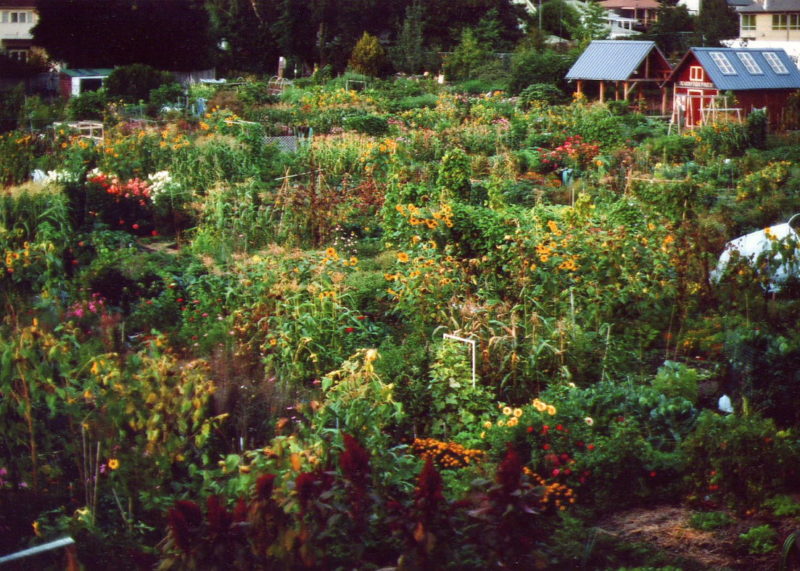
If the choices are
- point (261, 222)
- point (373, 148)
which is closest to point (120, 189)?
point (261, 222)

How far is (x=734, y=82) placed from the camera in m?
25.6

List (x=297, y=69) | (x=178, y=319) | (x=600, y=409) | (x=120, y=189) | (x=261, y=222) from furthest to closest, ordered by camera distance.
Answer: (x=297, y=69) → (x=120, y=189) → (x=261, y=222) → (x=178, y=319) → (x=600, y=409)

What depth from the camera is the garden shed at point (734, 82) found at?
25.5 meters

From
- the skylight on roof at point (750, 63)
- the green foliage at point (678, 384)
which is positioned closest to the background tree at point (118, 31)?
the skylight on roof at point (750, 63)

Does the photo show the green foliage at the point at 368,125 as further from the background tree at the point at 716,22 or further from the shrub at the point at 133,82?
the background tree at the point at 716,22


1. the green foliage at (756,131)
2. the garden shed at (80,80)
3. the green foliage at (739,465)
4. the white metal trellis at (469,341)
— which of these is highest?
the garden shed at (80,80)

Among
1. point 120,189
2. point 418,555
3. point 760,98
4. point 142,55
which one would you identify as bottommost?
point 418,555

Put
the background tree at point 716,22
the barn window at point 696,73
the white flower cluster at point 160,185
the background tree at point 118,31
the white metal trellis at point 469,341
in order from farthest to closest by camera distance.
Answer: the background tree at point 716,22 < the background tree at point 118,31 < the barn window at point 696,73 < the white flower cluster at point 160,185 < the white metal trellis at point 469,341

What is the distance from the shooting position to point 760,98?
2608 cm

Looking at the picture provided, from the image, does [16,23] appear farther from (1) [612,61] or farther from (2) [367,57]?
(1) [612,61]

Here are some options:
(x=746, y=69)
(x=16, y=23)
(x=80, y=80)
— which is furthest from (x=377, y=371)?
(x=16, y=23)

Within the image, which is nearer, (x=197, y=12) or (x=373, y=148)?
(x=373, y=148)

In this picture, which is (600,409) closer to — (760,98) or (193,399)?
(193,399)

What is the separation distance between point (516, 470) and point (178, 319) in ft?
15.6
